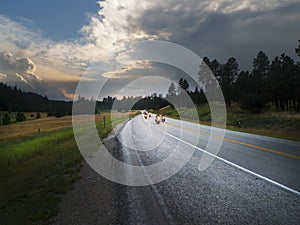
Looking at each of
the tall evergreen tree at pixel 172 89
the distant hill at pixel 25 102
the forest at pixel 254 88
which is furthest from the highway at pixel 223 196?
the distant hill at pixel 25 102

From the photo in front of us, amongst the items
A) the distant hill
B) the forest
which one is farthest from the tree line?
the distant hill

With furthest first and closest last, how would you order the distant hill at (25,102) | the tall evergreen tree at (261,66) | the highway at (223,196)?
1. the distant hill at (25,102)
2. the tall evergreen tree at (261,66)
3. the highway at (223,196)

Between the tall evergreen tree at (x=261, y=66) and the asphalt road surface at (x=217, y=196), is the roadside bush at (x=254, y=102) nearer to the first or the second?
the tall evergreen tree at (x=261, y=66)

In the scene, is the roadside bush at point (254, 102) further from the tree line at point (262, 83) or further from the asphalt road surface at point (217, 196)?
the asphalt road surface at point (217, 196)

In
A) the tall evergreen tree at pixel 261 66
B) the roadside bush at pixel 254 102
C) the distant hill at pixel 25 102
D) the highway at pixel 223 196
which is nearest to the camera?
the highway at pixel 223 196

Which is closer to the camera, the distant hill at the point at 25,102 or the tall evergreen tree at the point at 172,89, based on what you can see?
the distant hill at the point at 25,102

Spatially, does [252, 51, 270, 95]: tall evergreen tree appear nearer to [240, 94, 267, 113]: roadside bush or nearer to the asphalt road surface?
[240, 94, 267, 113]: roadside bush

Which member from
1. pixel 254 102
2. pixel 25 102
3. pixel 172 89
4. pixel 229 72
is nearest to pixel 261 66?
pixel 229 72

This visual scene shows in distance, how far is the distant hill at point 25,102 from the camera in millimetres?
111188

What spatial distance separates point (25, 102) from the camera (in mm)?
126188

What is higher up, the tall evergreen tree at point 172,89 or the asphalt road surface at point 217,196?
the tall evergreen tree at point 172,89

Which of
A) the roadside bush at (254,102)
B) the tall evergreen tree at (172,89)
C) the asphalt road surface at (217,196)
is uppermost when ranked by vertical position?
the tall evergreen tree at (172,89)

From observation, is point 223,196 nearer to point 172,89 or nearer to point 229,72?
point 229,72

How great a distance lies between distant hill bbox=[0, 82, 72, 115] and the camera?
111188mm
